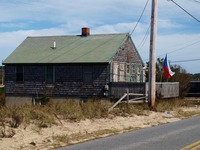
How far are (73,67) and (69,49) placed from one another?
290 cm

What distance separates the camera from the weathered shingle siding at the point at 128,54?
34156 mm

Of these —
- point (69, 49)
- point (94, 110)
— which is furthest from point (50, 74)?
point (94, 110)

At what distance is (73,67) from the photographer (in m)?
33.4

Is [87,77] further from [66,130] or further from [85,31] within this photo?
[66,130]

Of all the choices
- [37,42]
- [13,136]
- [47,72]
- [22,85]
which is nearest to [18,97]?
[22,85]

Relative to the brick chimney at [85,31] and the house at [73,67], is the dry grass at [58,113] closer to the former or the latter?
the house at [73,67]

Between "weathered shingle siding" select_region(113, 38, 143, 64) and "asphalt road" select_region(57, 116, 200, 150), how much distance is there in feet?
65.9

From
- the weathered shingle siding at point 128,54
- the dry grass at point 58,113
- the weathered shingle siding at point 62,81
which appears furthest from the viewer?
the weathered shingle siding at point 128,54

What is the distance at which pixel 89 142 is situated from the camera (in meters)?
11.3

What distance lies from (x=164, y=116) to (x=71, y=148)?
10682 millimetres

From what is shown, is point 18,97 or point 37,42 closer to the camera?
point 18,97

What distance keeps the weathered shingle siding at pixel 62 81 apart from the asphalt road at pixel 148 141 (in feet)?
60.9

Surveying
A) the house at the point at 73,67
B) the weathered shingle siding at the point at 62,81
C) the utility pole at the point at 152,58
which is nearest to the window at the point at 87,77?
the house at the point at 73,67

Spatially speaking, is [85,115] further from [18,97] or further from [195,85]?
[195,85]
